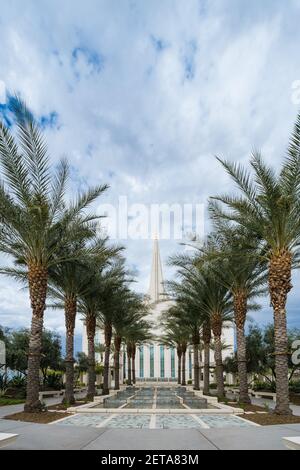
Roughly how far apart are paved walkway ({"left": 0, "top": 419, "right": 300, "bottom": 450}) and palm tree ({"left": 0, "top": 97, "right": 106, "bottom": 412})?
538 cm

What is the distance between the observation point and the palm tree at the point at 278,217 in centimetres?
1514

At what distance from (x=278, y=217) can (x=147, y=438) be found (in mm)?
8643

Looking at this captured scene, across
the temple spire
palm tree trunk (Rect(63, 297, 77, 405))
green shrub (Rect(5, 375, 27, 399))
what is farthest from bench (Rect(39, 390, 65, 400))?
the temple spire

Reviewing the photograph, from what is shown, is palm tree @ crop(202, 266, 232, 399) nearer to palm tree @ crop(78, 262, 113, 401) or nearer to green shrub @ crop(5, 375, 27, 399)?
palm tree @ crop(78, 262, 113, 401)

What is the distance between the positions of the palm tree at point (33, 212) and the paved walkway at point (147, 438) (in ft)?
17.6

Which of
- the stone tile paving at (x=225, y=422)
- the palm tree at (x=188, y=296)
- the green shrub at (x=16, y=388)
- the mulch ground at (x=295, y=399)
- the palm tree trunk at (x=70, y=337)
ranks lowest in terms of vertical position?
the mulch ground at (x=295, y=399)

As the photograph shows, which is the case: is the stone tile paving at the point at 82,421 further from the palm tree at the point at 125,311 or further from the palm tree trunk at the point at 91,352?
the palm tree at the point at 125,311

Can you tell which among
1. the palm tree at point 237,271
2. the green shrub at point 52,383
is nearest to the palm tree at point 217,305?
the palm tree at point 237,271

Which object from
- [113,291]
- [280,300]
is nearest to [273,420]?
[280,300]

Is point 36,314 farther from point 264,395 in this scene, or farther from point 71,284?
point 264,395

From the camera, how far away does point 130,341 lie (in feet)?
163

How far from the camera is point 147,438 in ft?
33.0
